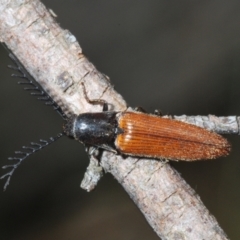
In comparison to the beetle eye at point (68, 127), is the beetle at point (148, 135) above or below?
below

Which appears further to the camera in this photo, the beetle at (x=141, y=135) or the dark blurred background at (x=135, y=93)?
the dark blurred background at (x=135, y=93)

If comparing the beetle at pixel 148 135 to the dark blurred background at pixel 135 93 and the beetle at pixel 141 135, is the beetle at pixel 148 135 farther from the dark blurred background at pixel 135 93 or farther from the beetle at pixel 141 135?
the dark blurred background at pixel 135 93

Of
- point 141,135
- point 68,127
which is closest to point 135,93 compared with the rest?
point 141,135

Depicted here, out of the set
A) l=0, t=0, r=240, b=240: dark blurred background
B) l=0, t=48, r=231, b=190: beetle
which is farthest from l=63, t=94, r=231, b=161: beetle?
l=0, t=0, r=240, b=240: dark blurred background

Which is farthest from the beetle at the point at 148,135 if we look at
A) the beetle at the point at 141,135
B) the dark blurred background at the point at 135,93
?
the dark blurred background at the point at 135,93

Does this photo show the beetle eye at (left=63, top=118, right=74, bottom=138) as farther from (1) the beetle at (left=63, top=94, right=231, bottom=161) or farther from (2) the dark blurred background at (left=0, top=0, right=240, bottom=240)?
(2) the dark blurred background at (left=0, top=0, right=240, bottom=240)

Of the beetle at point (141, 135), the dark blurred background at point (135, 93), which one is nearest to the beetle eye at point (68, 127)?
the beetle at point (141, 135)

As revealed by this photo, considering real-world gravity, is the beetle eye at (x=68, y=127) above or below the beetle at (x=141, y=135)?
above

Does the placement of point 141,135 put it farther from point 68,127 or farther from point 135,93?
point 135,93

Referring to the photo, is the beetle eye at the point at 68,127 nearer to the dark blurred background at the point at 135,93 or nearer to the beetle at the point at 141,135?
the beetle at the point at 141,135

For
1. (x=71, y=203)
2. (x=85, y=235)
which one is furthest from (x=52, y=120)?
(x=85, y=235)
